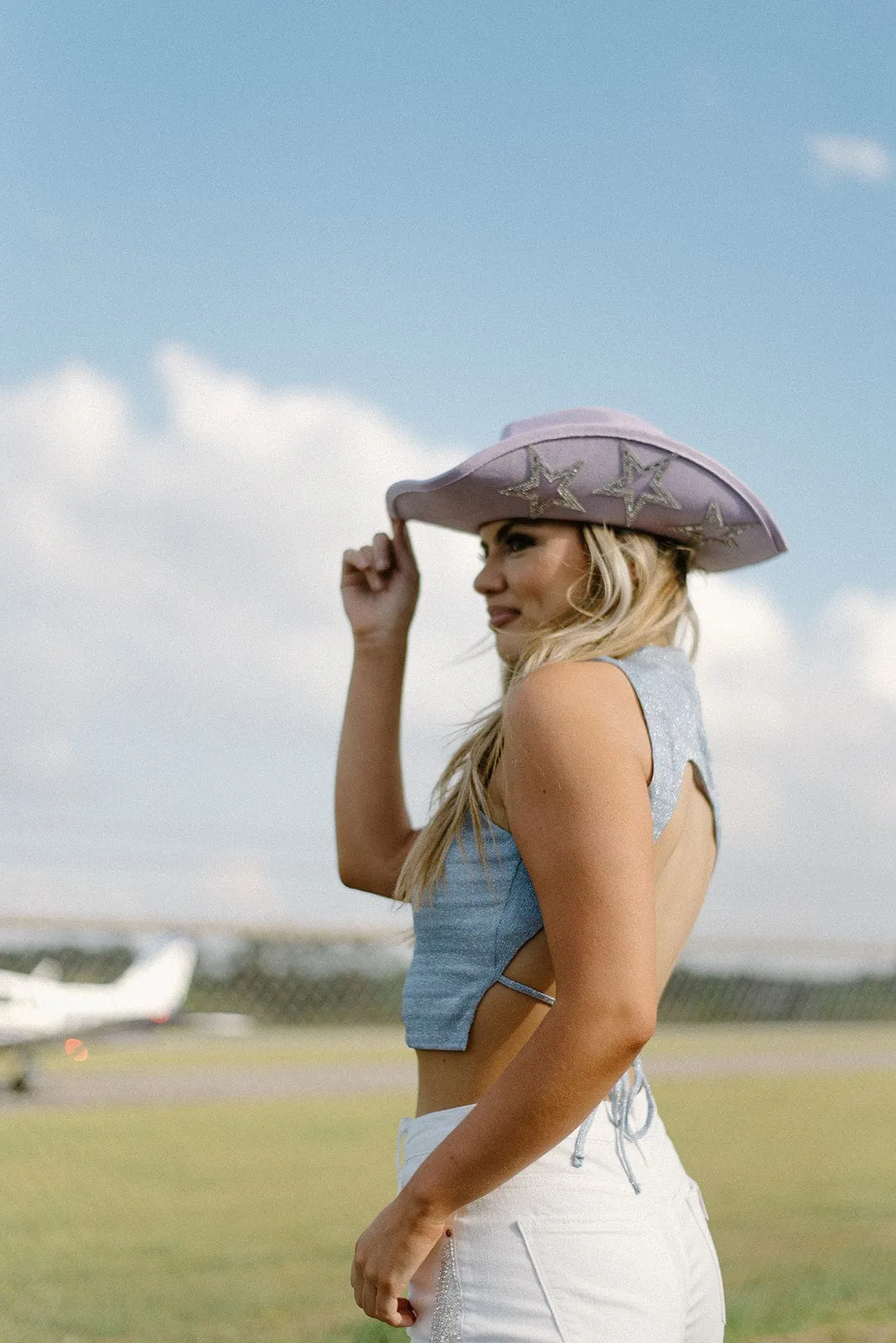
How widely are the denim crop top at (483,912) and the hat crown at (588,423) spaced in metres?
0.32

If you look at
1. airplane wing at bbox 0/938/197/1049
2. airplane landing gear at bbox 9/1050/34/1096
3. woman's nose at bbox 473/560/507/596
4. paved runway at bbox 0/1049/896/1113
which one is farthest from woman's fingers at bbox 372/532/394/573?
airplane landing gear at bbox 9/1050/34/1096

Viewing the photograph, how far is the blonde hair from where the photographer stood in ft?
4.74

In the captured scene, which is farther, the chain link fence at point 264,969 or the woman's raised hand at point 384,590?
the chain link fence at point 264,969

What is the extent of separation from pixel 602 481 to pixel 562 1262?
2.85 ft

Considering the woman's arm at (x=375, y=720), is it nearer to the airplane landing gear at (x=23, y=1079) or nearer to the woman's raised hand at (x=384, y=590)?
the woman's raised hand at (x=384, y=590)

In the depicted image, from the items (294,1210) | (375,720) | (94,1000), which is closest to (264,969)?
(294,1210)

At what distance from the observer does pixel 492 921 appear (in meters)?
1.39

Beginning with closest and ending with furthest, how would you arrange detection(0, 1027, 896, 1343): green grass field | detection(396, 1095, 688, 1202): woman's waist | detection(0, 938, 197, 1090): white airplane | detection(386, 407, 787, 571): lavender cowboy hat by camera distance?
detection(396, 1095, 688, 1202): woman's waist < detection(386, 407, 787, 571): lavender cowboy hat < detection(0, 1027, 896, 1343): green grass field < detection(0, 938, 197, 1090): white airplane

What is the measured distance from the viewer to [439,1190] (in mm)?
1259

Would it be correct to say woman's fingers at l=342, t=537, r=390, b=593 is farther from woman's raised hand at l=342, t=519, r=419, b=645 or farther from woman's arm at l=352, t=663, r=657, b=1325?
woman's arm at l=352, t=663, r=657, b=1325

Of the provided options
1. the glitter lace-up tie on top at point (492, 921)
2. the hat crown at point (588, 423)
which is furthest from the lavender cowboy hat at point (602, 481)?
the glitter lace-up tie on top at point (492, 921)

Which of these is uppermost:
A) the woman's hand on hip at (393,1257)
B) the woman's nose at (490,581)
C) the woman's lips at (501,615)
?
the woman's nose at (490,581)

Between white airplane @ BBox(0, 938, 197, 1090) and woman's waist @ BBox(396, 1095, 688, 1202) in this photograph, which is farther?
white airplane @ BBox(0, 938, 197, 1090)

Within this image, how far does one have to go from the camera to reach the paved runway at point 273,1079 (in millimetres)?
7855
